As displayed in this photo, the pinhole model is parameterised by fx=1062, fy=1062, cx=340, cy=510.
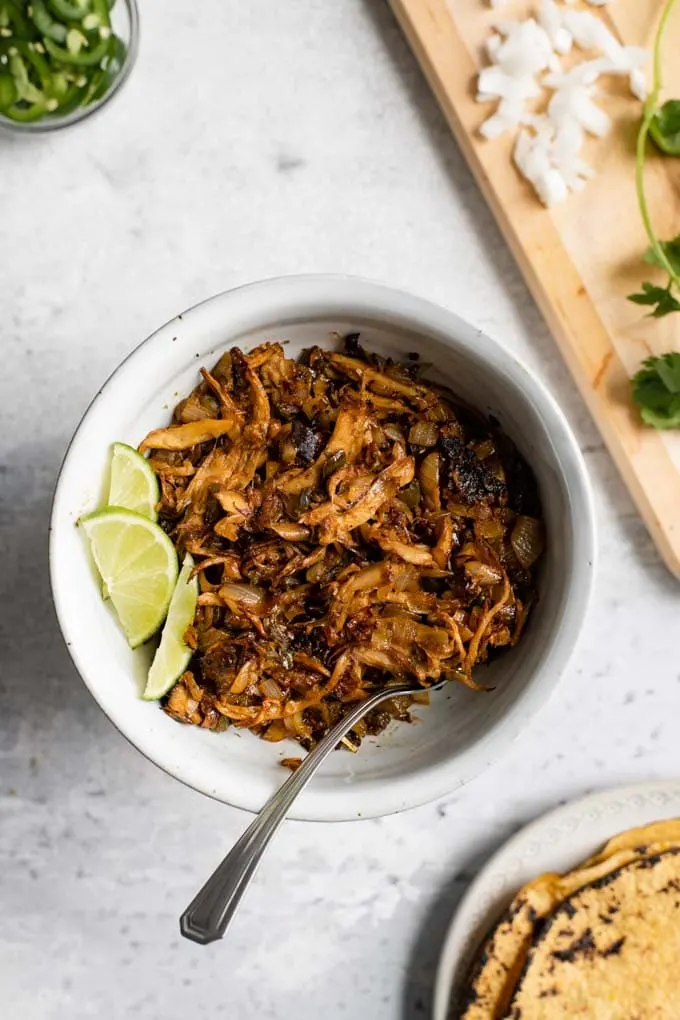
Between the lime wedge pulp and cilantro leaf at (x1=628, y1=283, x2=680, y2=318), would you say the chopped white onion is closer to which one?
cilantro leaf at (x1=628, y1=283, x2=680, y2=318)

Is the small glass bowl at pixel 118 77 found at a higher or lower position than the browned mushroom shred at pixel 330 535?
higher

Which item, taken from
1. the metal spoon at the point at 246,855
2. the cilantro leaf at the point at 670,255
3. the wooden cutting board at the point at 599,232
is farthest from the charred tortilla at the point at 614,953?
the cilantro leaf at the point at 670,255

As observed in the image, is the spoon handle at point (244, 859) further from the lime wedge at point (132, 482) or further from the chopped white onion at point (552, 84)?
the chopped white onion at point (552, 84)

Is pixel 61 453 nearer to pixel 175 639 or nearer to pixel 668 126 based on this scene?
pixel 175 639

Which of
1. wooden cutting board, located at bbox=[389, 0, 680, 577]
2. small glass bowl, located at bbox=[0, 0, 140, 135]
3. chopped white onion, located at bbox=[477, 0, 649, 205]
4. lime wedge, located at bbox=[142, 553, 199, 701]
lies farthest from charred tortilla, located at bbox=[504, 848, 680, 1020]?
small glass bowl, located at bbox=[0, 0, 140, 135]

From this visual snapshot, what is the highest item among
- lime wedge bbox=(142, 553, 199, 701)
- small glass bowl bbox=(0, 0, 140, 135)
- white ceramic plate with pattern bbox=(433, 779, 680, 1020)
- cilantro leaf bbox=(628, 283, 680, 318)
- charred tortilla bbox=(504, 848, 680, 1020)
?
small glass bowl bbox=(0, 0, 140, 135)

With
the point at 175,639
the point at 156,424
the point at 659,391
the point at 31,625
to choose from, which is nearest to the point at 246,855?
the point at 175,639

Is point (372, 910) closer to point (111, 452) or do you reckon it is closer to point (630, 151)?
point (111, 452)
